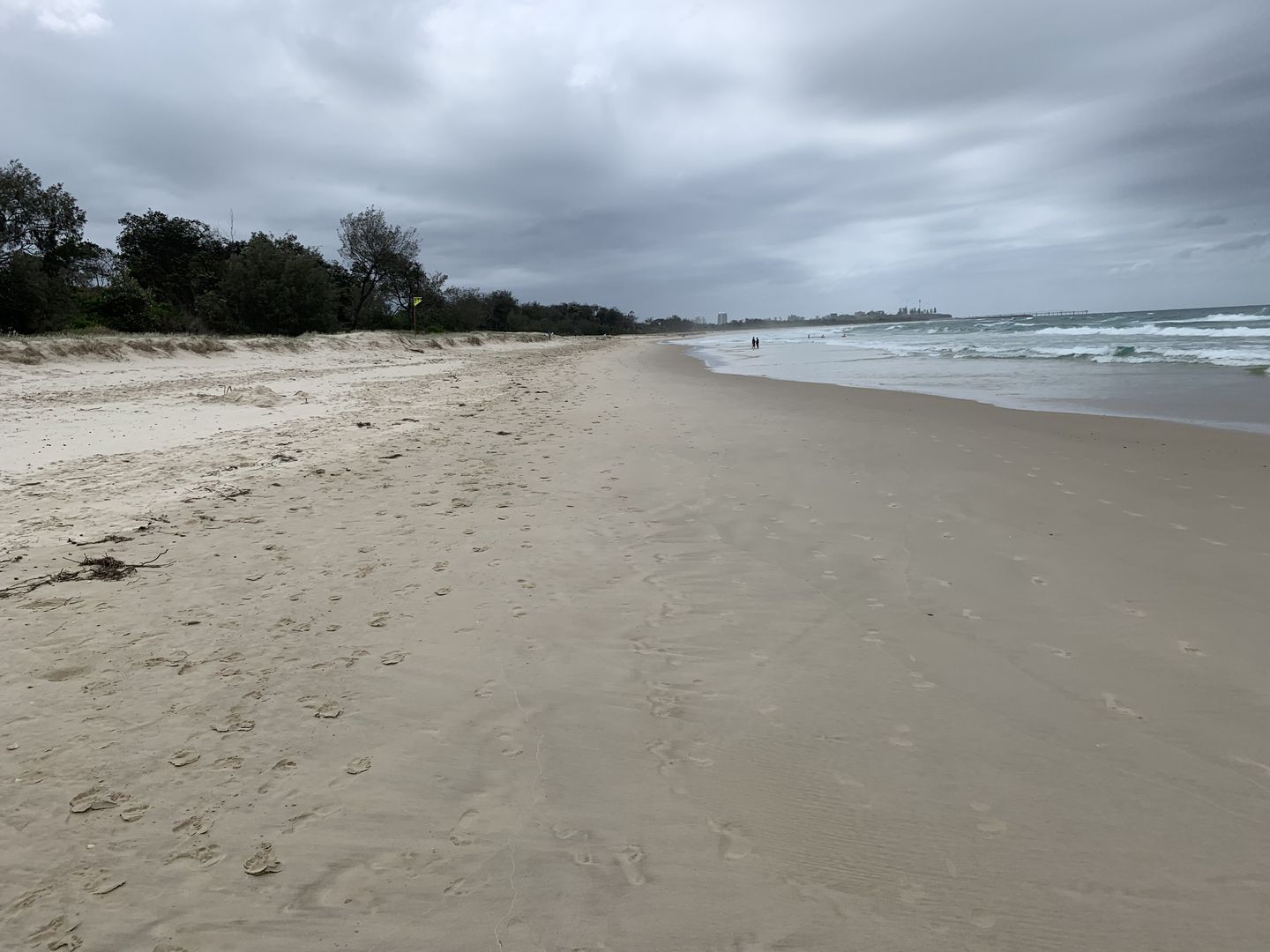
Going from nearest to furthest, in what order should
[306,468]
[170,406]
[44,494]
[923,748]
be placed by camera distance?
[923,748], [44,494], [306,468], [170,406]

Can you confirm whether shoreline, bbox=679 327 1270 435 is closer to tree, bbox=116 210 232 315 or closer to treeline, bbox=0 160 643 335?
treeline, bbox=0 160 643 335

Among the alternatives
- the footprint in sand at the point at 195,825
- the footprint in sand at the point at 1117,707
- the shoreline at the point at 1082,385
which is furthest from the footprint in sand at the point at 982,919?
the shoreline at the point at 1082,385

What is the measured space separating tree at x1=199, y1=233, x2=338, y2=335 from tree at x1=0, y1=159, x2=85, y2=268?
17.5ft

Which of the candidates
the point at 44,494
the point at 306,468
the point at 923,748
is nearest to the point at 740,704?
the point at 923,748

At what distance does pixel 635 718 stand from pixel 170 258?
40.4 metres

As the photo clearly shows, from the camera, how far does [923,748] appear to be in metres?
2.34

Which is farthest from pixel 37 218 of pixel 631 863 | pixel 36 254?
pixel 631 863

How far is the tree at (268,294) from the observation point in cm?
2902

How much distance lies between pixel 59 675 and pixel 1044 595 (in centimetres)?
472

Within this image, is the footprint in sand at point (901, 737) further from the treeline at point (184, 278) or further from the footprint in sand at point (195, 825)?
the treeline at point (184, 278)

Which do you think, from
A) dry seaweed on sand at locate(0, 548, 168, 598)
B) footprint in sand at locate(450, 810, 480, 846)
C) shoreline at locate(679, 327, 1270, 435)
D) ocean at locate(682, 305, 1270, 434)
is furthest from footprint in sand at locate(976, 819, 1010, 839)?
ocean at locate(682, 305, 1270, 434)

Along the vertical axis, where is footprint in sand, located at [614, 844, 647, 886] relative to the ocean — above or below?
below

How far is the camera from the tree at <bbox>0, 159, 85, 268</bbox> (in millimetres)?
22516

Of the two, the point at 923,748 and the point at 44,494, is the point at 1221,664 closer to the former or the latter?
the point at 923,748
